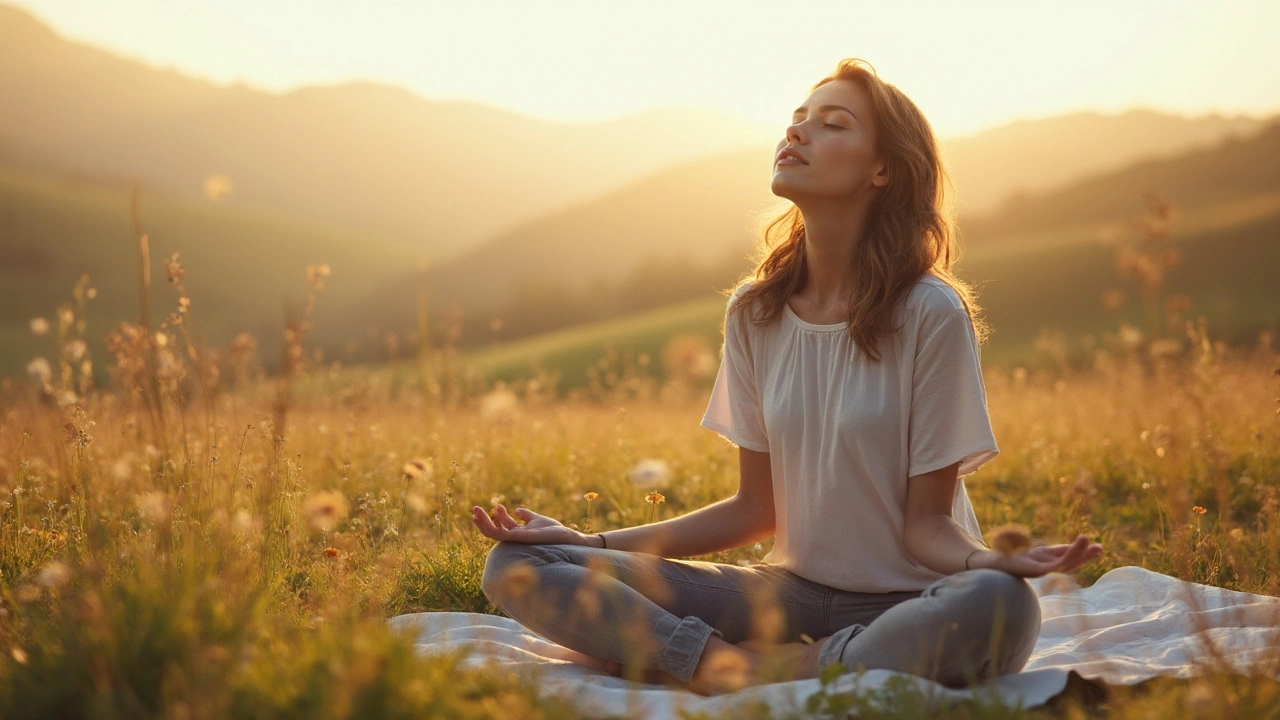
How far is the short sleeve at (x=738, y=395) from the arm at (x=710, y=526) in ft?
0.25

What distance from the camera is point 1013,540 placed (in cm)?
248

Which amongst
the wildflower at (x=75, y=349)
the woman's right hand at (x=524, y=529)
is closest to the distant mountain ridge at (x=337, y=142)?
the wildflower at (x=75, y=349)

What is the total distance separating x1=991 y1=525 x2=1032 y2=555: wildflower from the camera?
247 centimetres

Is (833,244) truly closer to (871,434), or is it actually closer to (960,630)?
(871,434)

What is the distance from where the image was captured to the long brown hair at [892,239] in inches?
124

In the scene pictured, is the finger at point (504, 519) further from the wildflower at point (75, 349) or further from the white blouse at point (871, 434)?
the wildflower at point (75, 349)

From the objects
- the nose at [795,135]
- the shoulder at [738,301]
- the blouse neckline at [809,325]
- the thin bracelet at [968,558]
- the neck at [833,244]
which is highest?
the nose at [795,135]

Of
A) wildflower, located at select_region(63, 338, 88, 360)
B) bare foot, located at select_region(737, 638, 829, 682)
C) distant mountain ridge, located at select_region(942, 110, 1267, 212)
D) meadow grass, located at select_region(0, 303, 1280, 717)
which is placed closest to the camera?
meadow grass, located at select_region(0, 303, 1280, 717)

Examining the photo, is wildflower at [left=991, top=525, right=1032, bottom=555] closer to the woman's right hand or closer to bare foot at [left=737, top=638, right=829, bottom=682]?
bare foot at [left=737, top=638, right=829, bottom=682]

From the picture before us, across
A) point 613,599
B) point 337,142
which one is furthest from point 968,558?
point 337,142

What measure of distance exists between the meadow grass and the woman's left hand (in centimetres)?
24

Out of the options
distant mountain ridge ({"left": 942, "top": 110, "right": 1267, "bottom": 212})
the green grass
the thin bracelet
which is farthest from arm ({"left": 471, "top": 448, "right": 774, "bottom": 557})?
distant mountain ridge ({"left": 942, "top": 110, "right": 1267, "bottom": 212})

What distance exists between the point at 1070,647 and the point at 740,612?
119cm

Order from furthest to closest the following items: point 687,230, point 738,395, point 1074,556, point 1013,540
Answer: point 687,230 → point 738,395 → point 1013,540 → point 1074,556
